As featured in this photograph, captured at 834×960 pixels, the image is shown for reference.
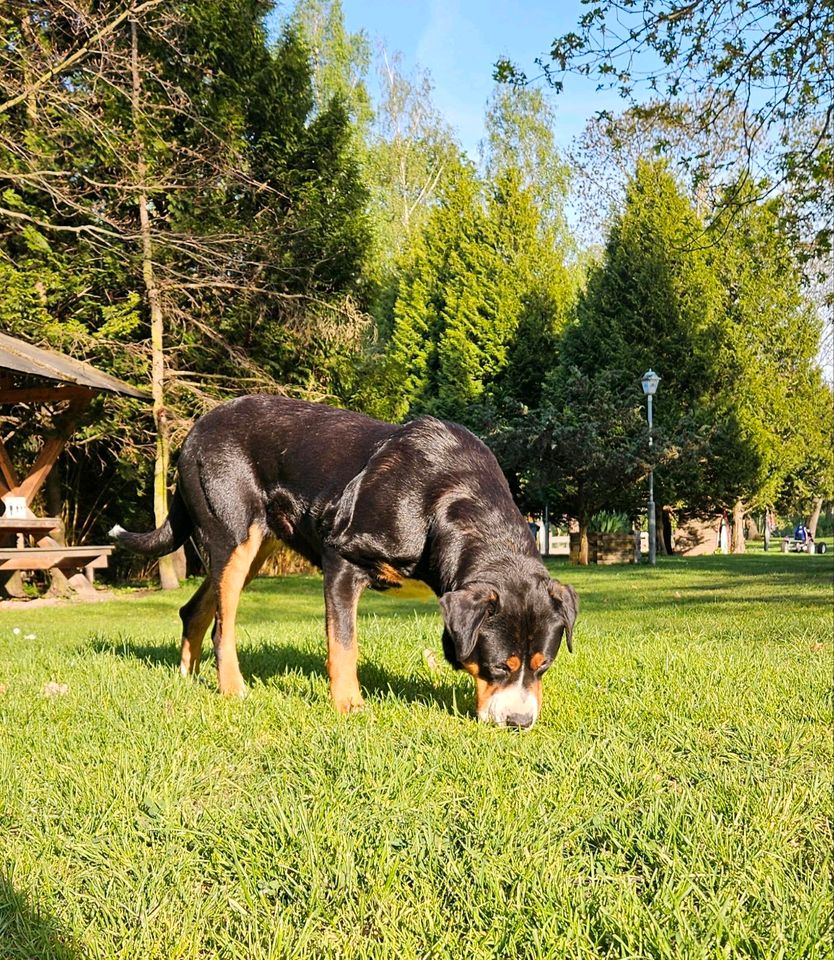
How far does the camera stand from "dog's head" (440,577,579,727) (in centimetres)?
378

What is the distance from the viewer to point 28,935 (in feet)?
6.95

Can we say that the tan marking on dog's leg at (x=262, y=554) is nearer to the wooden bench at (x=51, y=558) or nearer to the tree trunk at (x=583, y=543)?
the wooden bench at (x=51, y=558)

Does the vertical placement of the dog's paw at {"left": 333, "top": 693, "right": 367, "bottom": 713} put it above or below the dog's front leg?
below

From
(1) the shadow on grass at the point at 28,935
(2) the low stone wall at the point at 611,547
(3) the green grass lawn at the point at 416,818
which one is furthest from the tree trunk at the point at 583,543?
(1) the shadow on grass at the point at 28,935

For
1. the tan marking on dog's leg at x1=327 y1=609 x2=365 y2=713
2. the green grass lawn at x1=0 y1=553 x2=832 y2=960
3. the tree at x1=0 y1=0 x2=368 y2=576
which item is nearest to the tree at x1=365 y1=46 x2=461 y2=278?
the tree at x1=0 y1=0 x2=368 y2=576

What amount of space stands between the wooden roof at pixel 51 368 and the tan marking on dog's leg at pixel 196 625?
795 cm

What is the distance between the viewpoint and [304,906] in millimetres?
2236

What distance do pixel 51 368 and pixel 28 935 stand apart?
12.0 m

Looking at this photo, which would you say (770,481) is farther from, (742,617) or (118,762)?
(118,762)

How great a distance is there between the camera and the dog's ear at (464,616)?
3.74m

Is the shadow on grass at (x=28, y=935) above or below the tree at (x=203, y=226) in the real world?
below

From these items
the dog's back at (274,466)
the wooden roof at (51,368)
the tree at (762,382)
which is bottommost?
the dog's back at (274,466)

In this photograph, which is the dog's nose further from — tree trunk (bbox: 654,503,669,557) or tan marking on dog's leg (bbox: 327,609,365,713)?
tree trunk (bbox: 654,503,669,557)

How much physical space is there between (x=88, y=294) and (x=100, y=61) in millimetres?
6950
